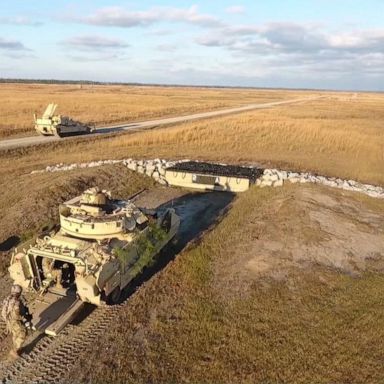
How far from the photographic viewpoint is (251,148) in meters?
35.2

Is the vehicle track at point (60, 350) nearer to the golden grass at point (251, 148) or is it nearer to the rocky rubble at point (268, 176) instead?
the rocky rubble at point (268, 176)

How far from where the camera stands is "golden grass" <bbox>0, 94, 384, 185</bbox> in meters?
29.1

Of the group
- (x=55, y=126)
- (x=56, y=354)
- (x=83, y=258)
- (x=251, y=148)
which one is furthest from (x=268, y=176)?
(x=55, y=126)

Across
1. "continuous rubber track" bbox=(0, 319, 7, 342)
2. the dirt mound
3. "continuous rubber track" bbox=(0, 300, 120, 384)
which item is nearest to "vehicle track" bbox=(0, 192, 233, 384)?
"continuous rubber track" bbox=(0, 300, 120, 384)

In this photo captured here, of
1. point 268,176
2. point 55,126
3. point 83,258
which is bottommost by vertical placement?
point 55,126

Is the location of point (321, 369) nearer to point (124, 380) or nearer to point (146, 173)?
point (124, 380)

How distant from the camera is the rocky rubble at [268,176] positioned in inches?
921

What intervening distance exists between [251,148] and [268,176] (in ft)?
38.2

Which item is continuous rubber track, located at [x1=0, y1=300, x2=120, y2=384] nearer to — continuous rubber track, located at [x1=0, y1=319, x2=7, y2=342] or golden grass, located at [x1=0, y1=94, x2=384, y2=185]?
continuous rubber track, located at [x1=0, y1=319, x2=7, y2=342]

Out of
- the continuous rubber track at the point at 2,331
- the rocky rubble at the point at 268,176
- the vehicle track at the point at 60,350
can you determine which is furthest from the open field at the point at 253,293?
the continuous rubber track at the point at 2,331

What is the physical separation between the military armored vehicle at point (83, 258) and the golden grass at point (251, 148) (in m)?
15.1

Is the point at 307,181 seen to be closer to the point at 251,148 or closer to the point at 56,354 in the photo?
the point at 251,148

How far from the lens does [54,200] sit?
19.0 m

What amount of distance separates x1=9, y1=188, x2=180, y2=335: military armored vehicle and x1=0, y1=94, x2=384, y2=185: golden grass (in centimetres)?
1509
